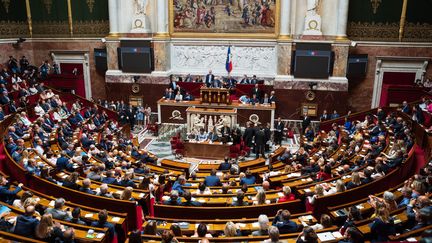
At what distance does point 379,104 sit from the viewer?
21609mm

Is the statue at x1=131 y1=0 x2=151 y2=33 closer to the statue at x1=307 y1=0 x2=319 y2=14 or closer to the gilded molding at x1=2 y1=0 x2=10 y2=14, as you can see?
the gilded molding at x1=2 y1=0 x2=10 y2=14

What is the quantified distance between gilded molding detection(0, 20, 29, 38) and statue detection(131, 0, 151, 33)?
25.4 feet

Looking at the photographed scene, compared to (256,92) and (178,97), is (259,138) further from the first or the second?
(178,97)

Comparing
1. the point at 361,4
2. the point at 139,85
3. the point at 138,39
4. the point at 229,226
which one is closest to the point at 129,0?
the point at 138,39

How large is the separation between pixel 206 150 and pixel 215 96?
4872 mm

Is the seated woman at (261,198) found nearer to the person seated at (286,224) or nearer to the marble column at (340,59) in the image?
the person seated at (286,224)

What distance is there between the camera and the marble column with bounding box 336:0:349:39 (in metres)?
20.3

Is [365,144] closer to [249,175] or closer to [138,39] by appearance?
[249,175]

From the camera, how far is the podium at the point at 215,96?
20000mm

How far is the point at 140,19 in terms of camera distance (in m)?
22.1

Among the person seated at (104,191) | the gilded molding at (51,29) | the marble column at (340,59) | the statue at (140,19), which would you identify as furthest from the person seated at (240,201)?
the gilded molding at (51,29)

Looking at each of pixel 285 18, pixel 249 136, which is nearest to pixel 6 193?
pixel 249 136

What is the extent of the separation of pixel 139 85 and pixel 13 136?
10.4 metres

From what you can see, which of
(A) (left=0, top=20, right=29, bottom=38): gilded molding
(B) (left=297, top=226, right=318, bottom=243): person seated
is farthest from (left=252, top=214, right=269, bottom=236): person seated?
(A) (left=0, top=20, right=29, bottom=38): gilded molding
